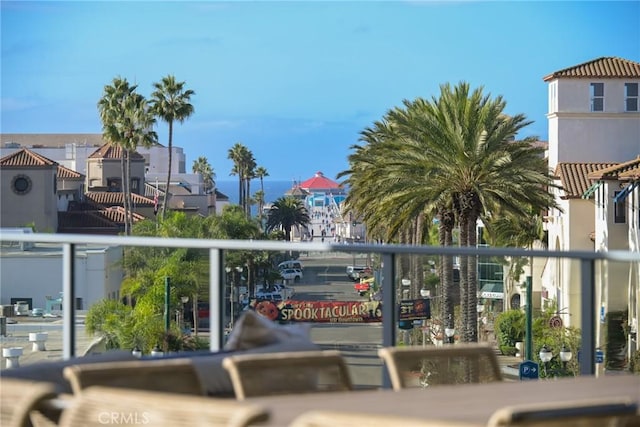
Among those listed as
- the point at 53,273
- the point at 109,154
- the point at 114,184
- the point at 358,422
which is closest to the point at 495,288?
the point at 53,273

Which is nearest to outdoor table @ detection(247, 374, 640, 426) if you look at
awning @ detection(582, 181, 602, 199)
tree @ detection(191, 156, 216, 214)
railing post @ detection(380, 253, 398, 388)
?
railing post @ detection(380, 253, 398, 388)

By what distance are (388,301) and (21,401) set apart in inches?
115

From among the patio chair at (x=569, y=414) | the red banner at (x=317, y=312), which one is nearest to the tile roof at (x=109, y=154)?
the red banner at (x=317, y=312)

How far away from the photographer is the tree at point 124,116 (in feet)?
281

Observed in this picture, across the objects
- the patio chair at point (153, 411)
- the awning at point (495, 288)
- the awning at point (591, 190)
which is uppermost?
the awning at point (591, 190)

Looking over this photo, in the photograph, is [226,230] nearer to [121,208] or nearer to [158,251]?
[121,208]

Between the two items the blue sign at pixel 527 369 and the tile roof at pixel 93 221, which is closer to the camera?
the blue sign at pixel 527 369

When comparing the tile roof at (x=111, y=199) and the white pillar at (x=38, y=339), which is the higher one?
the tile roof at (x=111, y=199)

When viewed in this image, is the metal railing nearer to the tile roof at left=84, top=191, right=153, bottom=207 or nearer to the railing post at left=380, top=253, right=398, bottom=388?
the railing post at left=380, top=253, right=398, bottom=388

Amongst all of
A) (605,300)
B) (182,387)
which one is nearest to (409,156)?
(605,300)

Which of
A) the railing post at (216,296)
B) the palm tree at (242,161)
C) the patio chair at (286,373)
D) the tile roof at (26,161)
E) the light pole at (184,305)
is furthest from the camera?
the palm tree at (242,161)

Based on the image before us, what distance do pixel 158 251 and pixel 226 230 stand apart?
85.9 meters

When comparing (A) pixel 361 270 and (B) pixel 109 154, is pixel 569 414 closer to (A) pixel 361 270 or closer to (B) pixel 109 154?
(A) pixel 361 270

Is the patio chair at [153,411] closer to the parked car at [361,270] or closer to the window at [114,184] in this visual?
the parked car at [361,270]
